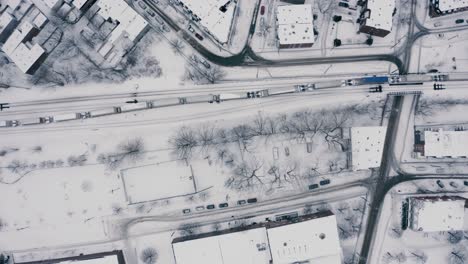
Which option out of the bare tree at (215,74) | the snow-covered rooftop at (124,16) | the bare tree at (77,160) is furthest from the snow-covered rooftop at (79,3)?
the bare tree at (77,160)

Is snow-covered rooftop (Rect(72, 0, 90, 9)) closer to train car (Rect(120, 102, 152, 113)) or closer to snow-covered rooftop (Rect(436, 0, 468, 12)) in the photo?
train car (Rect(120, 102, 152, 113))

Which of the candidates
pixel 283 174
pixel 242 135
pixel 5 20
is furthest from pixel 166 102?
pixel 5 20

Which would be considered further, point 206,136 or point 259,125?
point 259,125

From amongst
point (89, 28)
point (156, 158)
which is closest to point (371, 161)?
point (156, 158)

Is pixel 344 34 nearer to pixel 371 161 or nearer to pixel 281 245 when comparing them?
pixel 371 161

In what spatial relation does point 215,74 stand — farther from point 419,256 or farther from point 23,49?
point 419,256

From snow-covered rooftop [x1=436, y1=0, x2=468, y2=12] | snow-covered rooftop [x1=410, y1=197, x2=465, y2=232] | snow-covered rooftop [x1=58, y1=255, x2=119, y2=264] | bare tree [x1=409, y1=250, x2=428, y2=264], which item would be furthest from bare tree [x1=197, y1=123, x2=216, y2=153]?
snow-covered rooftop [x1=436, y1=0, x2=468, y2=12]
